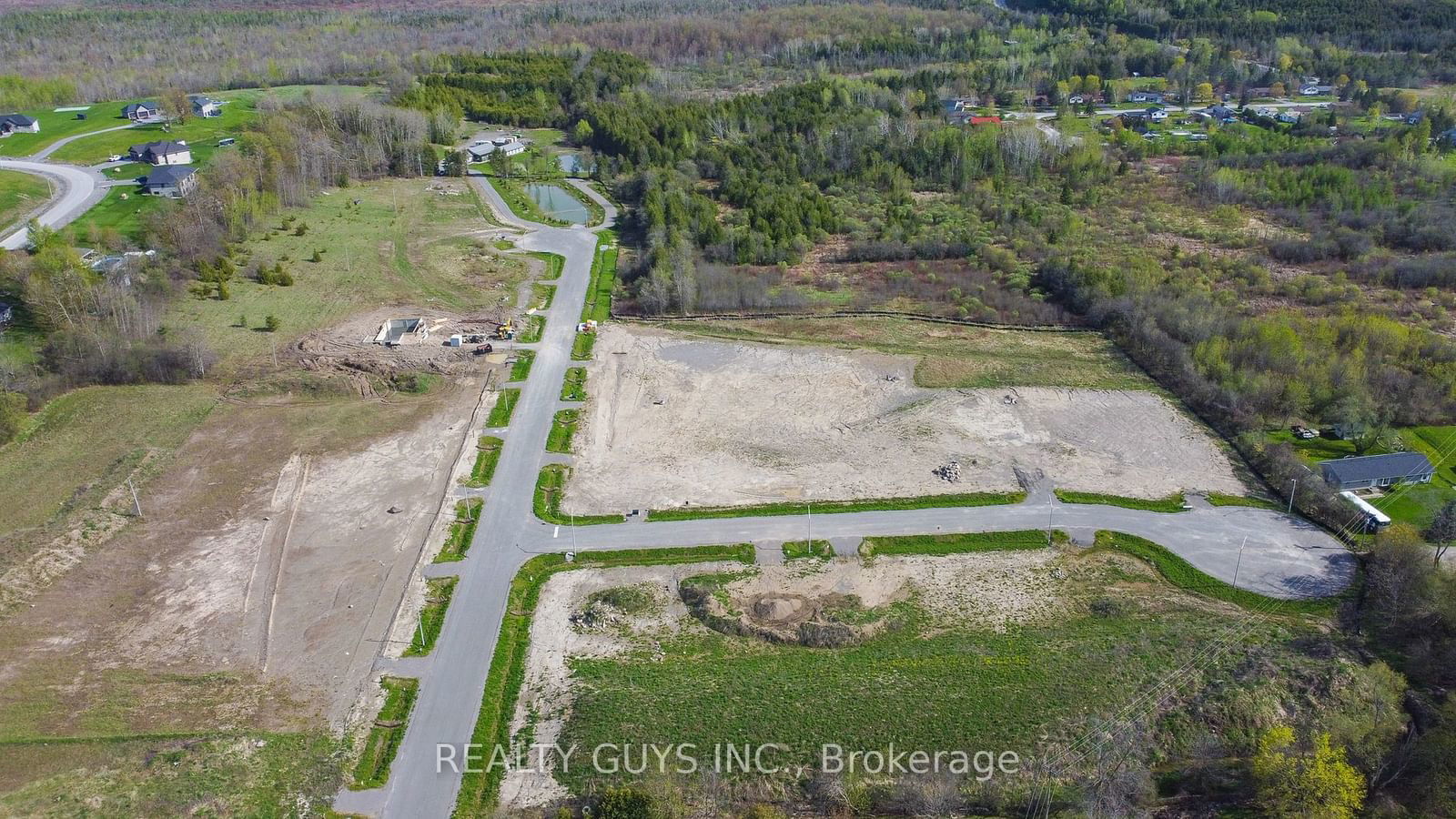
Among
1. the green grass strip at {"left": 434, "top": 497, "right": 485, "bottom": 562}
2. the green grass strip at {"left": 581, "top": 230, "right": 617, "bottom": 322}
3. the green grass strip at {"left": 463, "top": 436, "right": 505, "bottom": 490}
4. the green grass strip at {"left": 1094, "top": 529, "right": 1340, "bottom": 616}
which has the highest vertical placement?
the green grass strip at {"left": 581, "top": 230, "right": 617, "bottom": 322}

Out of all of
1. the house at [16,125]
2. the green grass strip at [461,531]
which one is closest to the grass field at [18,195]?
the house at [16,125]

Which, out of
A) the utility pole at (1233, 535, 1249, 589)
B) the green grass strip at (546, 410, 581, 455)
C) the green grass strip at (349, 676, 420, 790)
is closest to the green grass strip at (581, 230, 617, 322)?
the green grass strip at (546, 410, 581, 455)

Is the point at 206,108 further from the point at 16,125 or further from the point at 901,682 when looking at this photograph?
the point at 901,682

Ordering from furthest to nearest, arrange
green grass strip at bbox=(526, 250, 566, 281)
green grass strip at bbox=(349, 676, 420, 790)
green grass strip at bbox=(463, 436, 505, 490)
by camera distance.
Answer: green grass strip at bbox=(526, 250, 566, 281) → green grass strip at bbox=(463, 436, 505, 490) → green grass strip at bbox=(349, 676, 420, 790)

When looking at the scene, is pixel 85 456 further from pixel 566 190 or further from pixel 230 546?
pixel 566 190

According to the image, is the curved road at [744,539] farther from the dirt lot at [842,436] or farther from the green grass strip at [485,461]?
the dirt lot at [842,436]

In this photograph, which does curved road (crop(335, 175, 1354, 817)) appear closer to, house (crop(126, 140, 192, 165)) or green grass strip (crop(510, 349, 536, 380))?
green grass strip (crop(510, 349, 536, 380))
